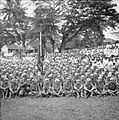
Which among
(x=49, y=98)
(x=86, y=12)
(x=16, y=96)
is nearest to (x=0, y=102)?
(x=16, y=96)

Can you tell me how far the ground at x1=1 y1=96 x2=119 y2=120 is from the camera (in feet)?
8.32

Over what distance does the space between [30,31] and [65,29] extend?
1.83 meters

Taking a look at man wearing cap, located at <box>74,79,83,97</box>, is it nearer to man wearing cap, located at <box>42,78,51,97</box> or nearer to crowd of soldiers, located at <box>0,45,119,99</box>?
crowd of soldiers, located at <box>0,45,119,99</box>

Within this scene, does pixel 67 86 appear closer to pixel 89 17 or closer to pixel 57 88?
pixel 57 88

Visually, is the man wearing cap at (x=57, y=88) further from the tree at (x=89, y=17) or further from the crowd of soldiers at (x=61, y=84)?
the tree at (x=89, y=17)

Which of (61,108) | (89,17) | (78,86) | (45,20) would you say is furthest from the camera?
(89,17)

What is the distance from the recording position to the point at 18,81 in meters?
3.79

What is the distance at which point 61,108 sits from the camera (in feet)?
9.43

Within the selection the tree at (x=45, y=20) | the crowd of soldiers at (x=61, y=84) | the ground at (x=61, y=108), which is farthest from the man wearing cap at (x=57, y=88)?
the tree at (x=45, y=20)

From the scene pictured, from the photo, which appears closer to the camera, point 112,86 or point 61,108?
point 61,108

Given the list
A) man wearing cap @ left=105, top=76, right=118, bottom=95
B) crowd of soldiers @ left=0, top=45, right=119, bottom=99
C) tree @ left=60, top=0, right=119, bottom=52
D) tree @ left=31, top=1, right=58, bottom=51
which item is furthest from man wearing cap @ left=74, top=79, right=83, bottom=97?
tree @ left=31, top=1, right=58, bottom=51

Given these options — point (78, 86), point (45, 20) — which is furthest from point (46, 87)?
point (45, 20)

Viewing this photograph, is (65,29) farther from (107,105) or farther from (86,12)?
(107,105)

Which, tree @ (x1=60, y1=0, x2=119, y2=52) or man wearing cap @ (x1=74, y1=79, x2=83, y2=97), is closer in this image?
man wearing cap @ (x1=74, y1=79, x2=83, y2=97)
